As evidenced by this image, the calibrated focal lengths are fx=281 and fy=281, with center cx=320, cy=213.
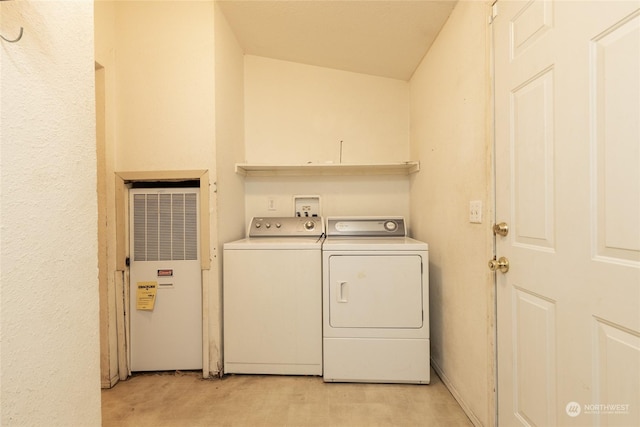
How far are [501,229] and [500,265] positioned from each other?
0.54 feet

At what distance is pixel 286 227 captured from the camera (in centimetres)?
252

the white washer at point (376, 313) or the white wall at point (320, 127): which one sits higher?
the white wall at point (320, 127)

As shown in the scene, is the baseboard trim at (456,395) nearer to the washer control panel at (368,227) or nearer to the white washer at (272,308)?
the white washer at (272,308)

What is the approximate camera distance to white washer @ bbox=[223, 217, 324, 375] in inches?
78.6

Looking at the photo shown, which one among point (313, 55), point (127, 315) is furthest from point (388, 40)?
point (127, 315)

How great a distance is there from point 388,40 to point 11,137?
2.23 metres

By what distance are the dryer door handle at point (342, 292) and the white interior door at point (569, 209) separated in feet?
2.96

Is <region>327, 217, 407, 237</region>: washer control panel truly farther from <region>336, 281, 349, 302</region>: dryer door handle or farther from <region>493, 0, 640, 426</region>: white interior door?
<region>493, 0, 640, 426</region>: white interior door

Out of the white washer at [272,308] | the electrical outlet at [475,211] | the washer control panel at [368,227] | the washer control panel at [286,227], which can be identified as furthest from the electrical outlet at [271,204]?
the electrical outlet at [475,211]

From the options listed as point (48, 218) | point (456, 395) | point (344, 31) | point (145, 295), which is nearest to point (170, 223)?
point (145, 295)

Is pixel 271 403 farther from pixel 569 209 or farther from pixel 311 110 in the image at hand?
pixel 311 110

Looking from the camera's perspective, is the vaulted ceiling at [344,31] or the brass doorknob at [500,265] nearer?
the brass doorknob at [500,265]

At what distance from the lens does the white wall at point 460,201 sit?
1.41 m

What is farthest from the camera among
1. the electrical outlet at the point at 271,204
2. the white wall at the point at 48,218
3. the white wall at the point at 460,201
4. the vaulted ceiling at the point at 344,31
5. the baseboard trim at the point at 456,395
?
the electrical outlet at the point at 271,204
